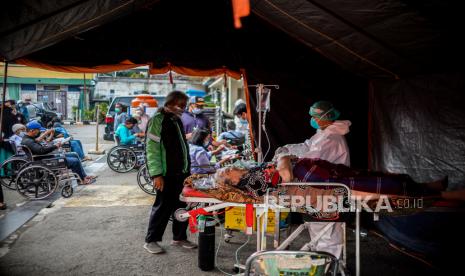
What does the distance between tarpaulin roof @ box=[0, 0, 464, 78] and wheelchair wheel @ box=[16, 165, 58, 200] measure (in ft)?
7.95

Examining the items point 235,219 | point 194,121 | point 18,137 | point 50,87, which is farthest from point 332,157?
point 50,87

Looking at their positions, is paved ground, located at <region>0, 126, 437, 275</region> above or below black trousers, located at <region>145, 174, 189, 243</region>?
below

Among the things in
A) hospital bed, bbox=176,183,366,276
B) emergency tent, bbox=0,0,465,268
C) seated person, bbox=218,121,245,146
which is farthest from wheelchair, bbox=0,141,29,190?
hospital bed, bbox=176,183,366,276

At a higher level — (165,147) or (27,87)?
(27,87)

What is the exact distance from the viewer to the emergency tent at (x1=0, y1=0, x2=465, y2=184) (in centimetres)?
353

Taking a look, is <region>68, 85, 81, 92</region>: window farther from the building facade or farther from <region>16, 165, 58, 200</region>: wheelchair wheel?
<region>16, 165, 58, 200</region>: wheelchair wheel

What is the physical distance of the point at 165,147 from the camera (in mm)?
4031

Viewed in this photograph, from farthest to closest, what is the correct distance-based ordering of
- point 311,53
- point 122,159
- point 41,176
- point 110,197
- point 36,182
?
point 122,159 < point 110,197 < point 41,176 < point 36,182 < point 311,53

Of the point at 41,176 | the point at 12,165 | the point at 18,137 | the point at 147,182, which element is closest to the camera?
the point at 41,176

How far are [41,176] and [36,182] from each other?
17 centimetres

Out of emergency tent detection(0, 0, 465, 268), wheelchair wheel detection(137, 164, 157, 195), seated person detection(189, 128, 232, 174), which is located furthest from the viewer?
wheelchair wheel detection(137, 164, 157, 195)

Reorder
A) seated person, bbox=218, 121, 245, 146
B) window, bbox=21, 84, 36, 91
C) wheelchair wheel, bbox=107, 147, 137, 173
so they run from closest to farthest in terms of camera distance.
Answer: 1. seated person, bbox=218, 121, 245, 146
2. wheelchair wheel, bbox=107, 147, 137, 173
3. window, bbox=21, 84, 36, 91

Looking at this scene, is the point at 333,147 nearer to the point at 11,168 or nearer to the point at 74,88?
the point at 11,168

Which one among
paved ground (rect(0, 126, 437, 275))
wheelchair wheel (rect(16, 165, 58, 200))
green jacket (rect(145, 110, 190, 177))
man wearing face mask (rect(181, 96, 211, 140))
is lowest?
paved ground (rect(0, 126, 437, 275))
